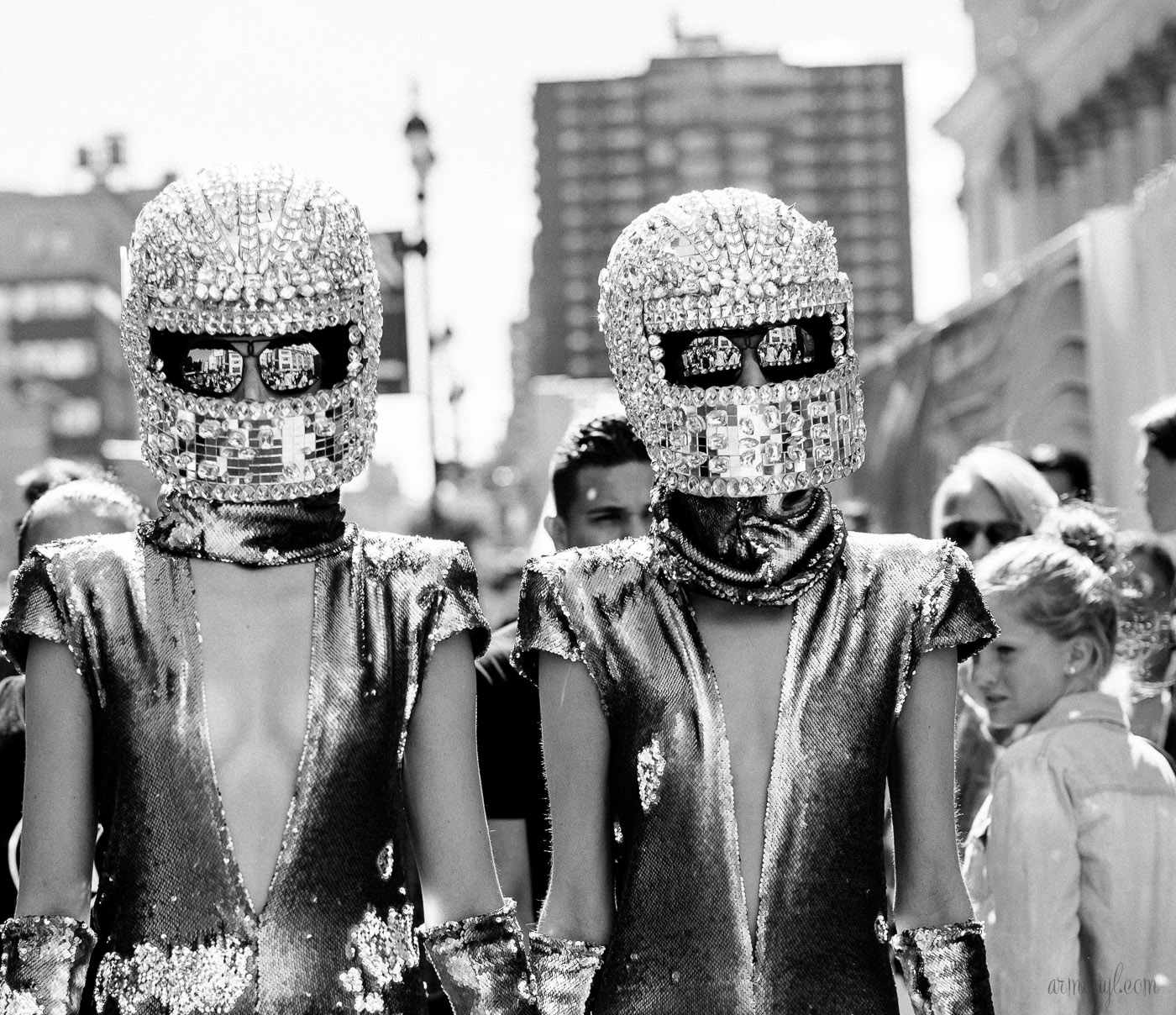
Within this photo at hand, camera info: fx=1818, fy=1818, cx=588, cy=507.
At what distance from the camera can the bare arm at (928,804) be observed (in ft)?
7.97

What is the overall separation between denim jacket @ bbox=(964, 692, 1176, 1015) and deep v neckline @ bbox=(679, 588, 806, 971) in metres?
1.09

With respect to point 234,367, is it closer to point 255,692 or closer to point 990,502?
point 255,692

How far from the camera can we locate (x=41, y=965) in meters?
2.26

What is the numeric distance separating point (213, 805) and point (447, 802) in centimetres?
31

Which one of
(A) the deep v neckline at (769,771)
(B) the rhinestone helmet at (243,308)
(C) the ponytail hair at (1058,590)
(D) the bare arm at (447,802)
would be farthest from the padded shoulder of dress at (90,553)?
(C) the ponytail hair at (1058,590)

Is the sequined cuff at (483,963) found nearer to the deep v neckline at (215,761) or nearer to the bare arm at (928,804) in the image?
the deep v neckline at (215,761)

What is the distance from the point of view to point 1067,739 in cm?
355

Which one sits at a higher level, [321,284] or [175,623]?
[321,284]

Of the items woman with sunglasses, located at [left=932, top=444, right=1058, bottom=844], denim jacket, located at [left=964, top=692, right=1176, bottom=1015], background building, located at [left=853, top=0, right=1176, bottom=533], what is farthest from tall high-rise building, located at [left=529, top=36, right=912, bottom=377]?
denim jacket, located at [left=964, top=692, right=1176, bottom=1015]

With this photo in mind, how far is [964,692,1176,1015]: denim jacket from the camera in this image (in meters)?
3.30

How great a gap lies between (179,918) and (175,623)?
380mm

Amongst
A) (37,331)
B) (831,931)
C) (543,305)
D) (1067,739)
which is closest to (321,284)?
(831,931)

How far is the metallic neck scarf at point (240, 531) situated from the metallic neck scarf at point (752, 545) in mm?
481

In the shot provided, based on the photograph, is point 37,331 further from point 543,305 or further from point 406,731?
point 406,731
